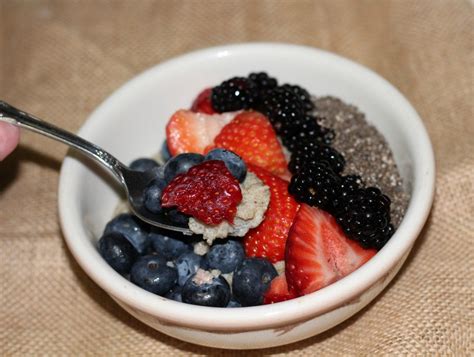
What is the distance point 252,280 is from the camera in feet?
3.98

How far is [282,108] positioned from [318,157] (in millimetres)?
152

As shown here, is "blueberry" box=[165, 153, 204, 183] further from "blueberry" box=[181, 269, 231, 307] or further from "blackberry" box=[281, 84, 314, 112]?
"blackberry" box=[281, 84, 314, 112]

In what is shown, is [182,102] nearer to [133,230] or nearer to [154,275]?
[133,230]

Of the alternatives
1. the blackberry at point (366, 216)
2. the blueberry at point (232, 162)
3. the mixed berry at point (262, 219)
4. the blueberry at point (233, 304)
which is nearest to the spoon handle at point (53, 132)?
the mixed berry at point (262, 219)

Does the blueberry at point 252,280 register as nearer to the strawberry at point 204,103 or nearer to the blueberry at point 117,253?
the blueberry at point 117,253

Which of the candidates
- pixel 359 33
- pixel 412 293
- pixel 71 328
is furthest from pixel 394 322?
pixel 359 33

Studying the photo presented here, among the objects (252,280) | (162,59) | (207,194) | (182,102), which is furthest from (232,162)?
(162,59)

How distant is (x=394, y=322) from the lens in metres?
1.30

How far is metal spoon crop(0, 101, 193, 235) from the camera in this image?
1341mm

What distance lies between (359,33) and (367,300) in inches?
38.4

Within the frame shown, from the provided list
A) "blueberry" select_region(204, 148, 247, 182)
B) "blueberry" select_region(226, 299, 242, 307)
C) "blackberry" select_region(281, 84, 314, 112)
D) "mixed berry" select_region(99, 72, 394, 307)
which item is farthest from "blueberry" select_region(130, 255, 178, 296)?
"blackberry" select_region(281, 84, 314, 112)

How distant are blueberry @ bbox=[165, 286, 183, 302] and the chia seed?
39 cm

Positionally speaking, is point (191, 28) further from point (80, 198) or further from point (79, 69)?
point (80, 198)

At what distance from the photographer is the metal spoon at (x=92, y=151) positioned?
1341mm
